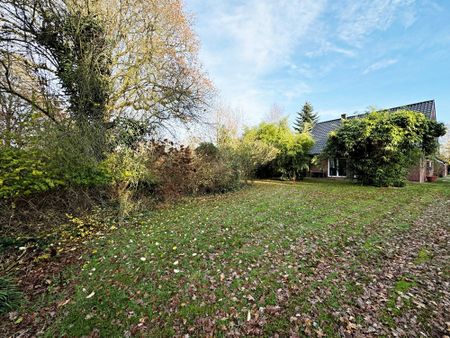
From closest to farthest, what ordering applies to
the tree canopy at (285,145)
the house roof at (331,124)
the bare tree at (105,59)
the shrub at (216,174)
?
the bare tree at (105,59) → the shrub at (216,174) → the tree canopy at (285,145) → the house roof at (331,124)

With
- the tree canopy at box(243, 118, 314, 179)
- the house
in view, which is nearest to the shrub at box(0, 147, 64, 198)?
the tree canopy at box(243, 118, 314, 179)

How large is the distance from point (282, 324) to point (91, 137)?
20.7 ft

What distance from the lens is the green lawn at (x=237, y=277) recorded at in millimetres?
2385

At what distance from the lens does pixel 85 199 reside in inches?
240

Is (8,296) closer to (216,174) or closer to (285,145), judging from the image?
(216,174)

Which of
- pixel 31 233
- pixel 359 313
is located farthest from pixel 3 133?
pixel 359 313

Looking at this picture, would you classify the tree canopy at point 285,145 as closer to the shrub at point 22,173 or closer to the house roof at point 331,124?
the house roof at point 331,124

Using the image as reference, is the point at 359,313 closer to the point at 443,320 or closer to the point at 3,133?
the point at 443,320

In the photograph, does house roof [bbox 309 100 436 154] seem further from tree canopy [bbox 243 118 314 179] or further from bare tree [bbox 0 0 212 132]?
bare tree [bbox 0 0 212 132]

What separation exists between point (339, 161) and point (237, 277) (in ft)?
46.3

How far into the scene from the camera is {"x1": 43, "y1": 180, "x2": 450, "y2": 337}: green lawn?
7.82ft

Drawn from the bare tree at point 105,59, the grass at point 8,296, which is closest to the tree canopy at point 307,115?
the bare tree at point 105,59

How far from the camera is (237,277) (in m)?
3.25

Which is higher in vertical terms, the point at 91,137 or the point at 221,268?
the point at 91,137
